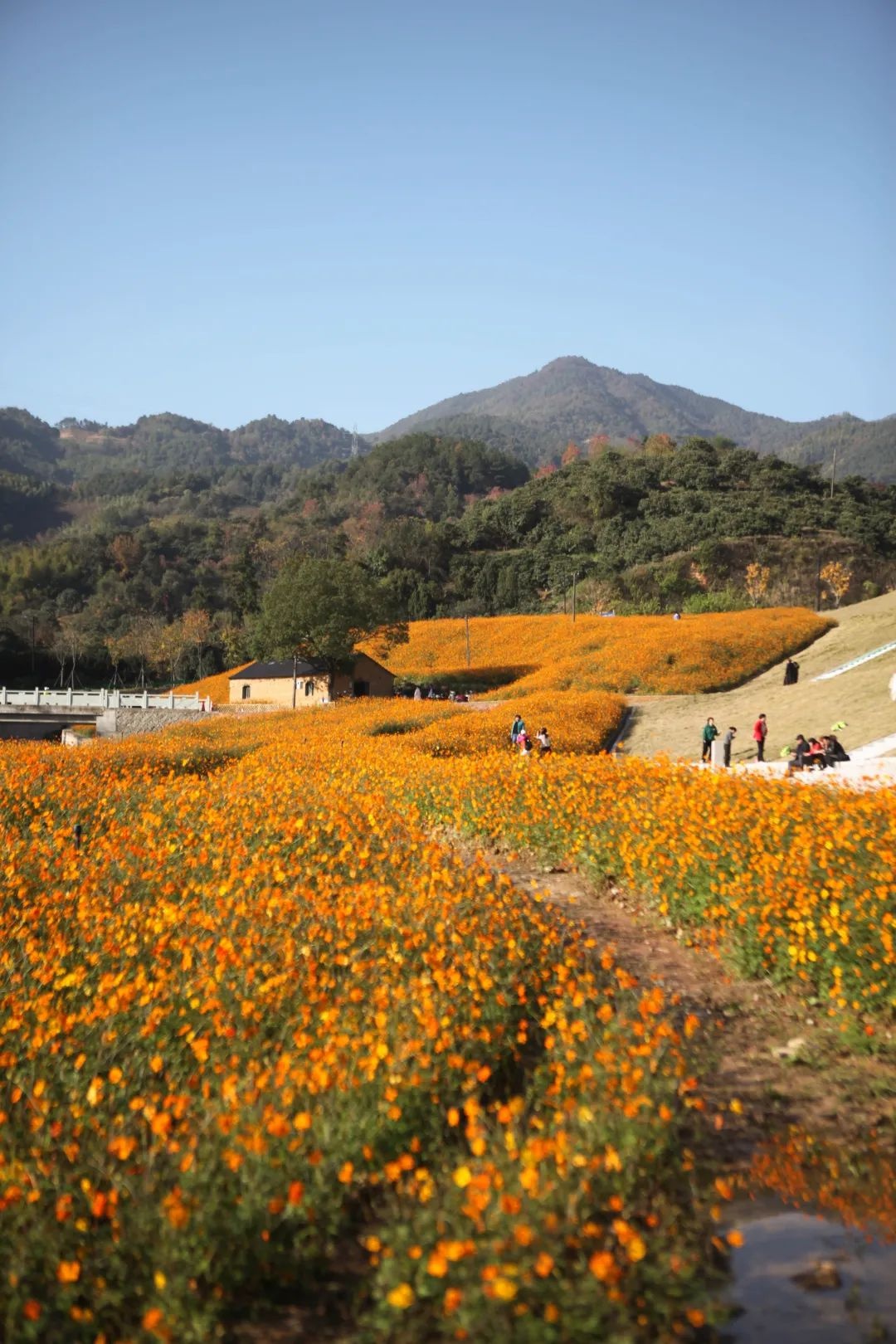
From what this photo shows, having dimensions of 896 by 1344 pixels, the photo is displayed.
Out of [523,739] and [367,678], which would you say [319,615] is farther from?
[523,739]

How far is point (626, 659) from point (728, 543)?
147 ft

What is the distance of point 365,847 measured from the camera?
971cm

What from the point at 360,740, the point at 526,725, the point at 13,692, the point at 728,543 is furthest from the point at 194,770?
the point at 728,543

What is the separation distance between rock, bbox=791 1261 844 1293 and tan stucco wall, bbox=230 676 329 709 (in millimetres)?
45149

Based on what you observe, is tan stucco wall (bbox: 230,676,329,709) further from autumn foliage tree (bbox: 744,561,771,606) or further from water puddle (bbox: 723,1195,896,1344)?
water puddle (bbox: 723,1195,896,1344)

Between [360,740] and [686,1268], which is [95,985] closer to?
[686,1268]

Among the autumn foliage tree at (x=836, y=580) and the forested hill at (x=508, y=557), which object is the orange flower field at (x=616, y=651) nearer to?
the forested hill at (x=508, y=557)

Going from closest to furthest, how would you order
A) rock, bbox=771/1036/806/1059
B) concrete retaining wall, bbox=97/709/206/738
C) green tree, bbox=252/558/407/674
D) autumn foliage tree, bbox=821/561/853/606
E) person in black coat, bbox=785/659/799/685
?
rock, bbox=771/1036/806/1059 → person in black coat, bbox=785/659/799/685 → concrete retaining wall, bbox=97/709/206/738 → green tree, bbox=252/558/407/674 → autumn foliage tree, bbox=821/561/853/606

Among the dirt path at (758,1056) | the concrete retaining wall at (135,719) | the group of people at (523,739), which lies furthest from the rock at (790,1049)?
the concrete retaining wall at (135,719)

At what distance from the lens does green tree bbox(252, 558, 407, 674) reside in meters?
49.4

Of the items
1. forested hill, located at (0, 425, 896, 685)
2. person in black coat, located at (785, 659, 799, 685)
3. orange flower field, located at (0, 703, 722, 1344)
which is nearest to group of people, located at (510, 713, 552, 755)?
orange flower field, located at (0, 703, 722, 1344)

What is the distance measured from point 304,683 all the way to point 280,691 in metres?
1.69

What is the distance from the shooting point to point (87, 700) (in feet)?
153

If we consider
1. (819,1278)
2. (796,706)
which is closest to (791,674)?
(796,706)
